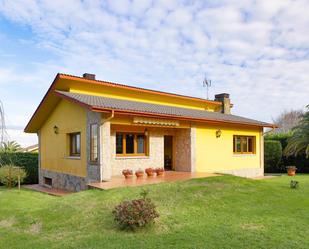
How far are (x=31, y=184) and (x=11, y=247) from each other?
1903cm

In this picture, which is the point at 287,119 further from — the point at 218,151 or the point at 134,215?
the point at 134,215

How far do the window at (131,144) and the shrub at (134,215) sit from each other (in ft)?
32.0

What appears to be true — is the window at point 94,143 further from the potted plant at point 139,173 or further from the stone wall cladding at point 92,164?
the potted plant at point 139,173

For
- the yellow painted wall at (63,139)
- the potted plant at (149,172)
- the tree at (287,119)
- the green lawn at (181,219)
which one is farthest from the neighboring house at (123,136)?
the tree at (287,119)

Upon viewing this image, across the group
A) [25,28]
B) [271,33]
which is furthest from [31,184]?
[271,33]

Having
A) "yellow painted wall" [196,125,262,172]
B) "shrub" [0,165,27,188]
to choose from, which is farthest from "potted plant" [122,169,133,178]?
"shrub" [0,165,27,188]

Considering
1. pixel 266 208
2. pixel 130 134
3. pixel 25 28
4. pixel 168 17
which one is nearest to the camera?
pixel 266 208

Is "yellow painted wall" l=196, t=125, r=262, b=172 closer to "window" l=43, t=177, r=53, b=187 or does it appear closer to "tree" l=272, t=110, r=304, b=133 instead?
"window" l=43, t=177, r=53, b=187

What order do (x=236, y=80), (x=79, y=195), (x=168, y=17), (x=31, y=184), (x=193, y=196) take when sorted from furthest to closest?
(x=236, y=80) → (x=31, y=184) → (x=168, y=17) → (x=79, y=195) → (x=193, y=196)

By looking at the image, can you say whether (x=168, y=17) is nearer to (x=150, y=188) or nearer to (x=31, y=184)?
(x=150, y=188)

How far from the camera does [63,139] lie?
71.6 ft

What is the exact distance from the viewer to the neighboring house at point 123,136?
17.9 metres

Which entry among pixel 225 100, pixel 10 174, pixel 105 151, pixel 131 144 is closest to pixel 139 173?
pixel 131 144

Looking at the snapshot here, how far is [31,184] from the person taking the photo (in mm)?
26516
